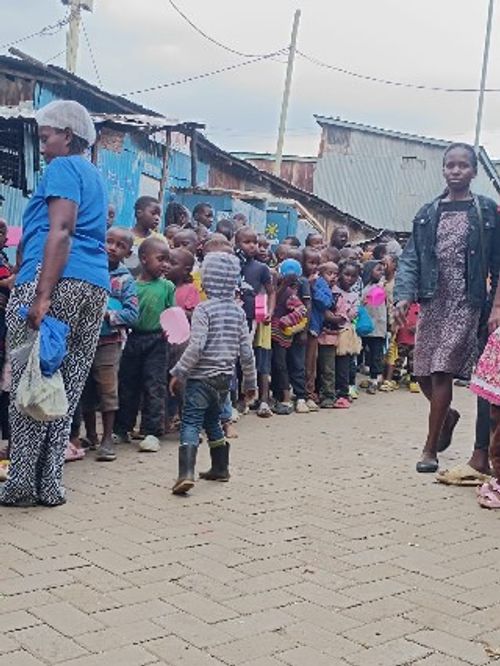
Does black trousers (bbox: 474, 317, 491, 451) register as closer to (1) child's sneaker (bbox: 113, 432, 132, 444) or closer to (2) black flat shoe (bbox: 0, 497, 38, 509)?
(1) child's sneaker (bbox: 113, 432, 132, 444)

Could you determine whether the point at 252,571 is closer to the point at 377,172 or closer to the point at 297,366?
A: the point at 297,366

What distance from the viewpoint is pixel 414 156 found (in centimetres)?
3262

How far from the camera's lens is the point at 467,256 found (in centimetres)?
574

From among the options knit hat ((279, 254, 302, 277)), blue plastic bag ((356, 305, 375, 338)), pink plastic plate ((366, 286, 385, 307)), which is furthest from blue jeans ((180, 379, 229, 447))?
pink plastic plate ((366, 286, 385, 307))

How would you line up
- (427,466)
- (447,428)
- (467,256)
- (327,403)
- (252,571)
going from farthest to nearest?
(327,403), (447,428), (427,466), (467,256), (252,571)

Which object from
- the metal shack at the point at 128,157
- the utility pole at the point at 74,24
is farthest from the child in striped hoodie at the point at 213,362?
the utility pole at the point at 74,24

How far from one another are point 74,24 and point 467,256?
12.4 metres

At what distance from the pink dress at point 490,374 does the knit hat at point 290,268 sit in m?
3.50

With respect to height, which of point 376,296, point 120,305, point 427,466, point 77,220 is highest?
point 77,220

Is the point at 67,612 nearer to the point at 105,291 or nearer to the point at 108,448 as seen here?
the point at 105,291

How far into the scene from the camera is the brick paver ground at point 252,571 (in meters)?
2.98

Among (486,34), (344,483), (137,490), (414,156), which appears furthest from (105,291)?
(414,156)

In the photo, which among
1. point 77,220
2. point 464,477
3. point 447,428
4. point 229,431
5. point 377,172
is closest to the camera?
point 77,220

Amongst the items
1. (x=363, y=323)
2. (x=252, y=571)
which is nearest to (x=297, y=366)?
(x=363, y=323)
